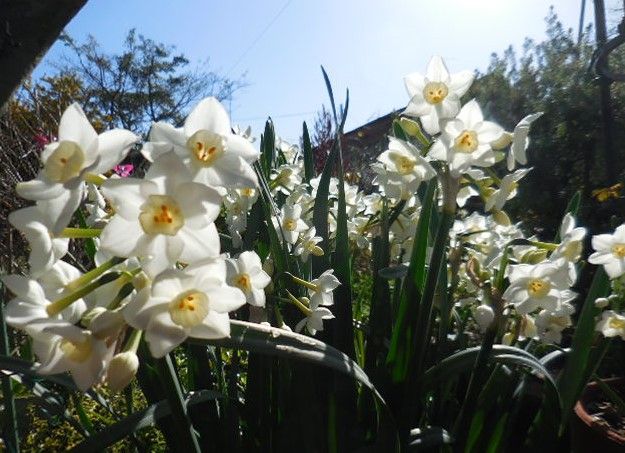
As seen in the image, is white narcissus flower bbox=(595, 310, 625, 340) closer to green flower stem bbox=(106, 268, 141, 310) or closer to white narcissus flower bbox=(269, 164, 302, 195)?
white narcissus flower bbox=(269, 164, 302, 195)

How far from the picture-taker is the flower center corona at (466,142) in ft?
2.77

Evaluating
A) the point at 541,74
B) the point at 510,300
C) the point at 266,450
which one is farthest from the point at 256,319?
the point at 541,74

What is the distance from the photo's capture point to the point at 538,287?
982 millimetres

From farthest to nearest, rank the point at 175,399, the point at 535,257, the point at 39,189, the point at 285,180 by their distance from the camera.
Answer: the point at 285,180 < the point at 535,257 < the point at 175,399 < the point at 39,189

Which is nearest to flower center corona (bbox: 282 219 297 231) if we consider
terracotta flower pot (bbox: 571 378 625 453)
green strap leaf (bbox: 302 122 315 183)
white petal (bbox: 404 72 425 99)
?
green strap leaf (bbox: 302 122 315 183)

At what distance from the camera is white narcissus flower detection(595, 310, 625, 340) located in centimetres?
119

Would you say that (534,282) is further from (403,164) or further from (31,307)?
(31,307)

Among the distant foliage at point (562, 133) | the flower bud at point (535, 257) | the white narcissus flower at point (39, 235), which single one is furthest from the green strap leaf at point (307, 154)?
the distant foliage at point (562, 133)

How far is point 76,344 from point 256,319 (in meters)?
0.65

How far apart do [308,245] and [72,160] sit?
32.1 inches

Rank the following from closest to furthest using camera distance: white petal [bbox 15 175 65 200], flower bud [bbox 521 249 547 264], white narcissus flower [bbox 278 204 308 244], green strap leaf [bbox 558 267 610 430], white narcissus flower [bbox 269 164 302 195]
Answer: white petal [bbox 15 175 65 200] → flower bud [bbox 521 249 547 264] → green strap leaf [bbox 558 267 610 430] → white narcissus flower [bbox 278 204 308 244] → white narcissus flower [bbox 269 164 302 195]

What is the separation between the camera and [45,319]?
0.50 m

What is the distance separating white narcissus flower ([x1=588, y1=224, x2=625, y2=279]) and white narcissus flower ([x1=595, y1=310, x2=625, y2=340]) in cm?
9

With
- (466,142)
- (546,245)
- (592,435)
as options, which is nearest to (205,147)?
(466,142)
